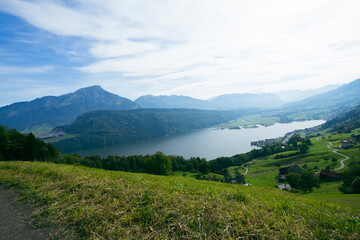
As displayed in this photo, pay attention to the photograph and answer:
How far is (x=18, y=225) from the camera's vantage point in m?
3.59

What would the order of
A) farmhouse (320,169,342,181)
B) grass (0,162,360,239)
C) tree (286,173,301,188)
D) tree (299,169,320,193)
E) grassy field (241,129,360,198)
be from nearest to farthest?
grass (0,162,360,239)
tree (299,169,320,193)
tree (286,173,301,188)
farmhouse (320,169,342,181)
grassy field (241,129,360,198)

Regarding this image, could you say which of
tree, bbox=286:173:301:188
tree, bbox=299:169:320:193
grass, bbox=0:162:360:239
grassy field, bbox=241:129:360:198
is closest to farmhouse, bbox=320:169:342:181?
tree, bbox=286:173:301:188

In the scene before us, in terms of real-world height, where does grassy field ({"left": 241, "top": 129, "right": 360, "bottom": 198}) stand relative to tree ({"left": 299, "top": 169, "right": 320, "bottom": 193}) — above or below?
below

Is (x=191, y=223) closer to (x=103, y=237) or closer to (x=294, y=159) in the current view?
(x=103, y=237)

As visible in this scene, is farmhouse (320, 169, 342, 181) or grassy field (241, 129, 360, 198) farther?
grassy field (241, 129, 360, 198)

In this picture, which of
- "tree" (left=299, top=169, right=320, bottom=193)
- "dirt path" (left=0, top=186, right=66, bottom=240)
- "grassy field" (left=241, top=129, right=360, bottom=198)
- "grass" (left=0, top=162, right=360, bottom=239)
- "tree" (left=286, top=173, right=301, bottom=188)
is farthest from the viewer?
"grassy field" (left=241, top=129, right=360, bottom=198)

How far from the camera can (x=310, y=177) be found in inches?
1473

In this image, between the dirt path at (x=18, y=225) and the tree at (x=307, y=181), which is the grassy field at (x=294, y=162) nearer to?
the tree at (x=307, y=181)

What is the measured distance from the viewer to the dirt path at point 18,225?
10.5ft

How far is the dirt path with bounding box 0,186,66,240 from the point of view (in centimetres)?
319

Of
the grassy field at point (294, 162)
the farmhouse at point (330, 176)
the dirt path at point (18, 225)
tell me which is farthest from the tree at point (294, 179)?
the dirt path at point (18, 225)

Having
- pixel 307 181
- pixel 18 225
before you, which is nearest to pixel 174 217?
pixel 18 225

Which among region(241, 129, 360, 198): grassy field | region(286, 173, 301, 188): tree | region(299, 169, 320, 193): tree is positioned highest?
region(299, 169, 320, 193): tree

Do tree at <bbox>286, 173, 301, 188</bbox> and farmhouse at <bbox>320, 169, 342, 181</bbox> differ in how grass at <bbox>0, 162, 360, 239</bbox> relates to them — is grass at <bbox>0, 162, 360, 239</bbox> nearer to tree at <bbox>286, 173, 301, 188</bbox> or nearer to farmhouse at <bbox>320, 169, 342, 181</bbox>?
tree at <bbox>286, 173, 301, 188</bbox>
